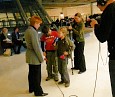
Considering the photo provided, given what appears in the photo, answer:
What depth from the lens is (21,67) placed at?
7105mm

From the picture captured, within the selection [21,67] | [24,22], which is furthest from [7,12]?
[21,67]

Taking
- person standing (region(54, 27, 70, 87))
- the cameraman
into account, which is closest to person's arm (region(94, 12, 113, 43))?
the cameraman

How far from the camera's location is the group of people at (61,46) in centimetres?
240

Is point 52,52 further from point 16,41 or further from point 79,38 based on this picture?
point 16,41

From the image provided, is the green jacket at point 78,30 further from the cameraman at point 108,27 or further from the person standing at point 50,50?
the cameraman at point 108,27

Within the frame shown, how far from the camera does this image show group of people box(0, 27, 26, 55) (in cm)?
971

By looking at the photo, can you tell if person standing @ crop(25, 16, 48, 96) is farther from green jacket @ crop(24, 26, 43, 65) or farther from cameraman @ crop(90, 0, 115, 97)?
cameraman @ crop(90, 0, 115, 97)

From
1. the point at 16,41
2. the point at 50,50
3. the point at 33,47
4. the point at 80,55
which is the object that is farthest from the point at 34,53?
the point at 16,41

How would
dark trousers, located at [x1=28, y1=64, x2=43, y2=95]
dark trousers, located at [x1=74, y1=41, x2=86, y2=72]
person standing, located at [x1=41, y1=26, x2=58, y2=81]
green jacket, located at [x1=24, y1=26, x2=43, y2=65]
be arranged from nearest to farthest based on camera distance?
green jacket, located at [x1=24, y1=26, x2=43, y2=65] → dark trousers, located at [x1=28, y1=64, x2=43, y2=95] → person standing, located at [x1=41, y1=26, x2=58, y2=81] → dark trousers, located at [x1=74, y1=41, x2=86, y2=72]

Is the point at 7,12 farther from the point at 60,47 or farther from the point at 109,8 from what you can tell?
the point at 109,8

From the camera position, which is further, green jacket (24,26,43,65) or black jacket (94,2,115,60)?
green jacket (24,26,43,65)

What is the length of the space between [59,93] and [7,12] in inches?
425

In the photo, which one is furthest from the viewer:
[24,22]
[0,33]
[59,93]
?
[24,22]

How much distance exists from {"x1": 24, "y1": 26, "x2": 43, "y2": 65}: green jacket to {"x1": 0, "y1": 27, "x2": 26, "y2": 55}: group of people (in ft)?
18.3
